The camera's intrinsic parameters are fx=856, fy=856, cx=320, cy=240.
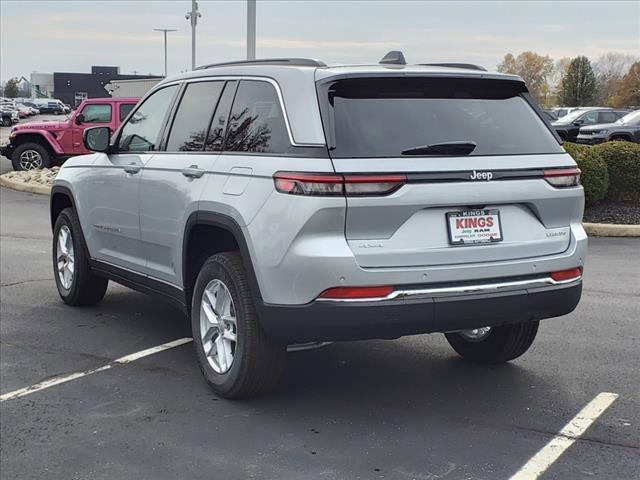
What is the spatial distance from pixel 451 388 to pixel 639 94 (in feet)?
261

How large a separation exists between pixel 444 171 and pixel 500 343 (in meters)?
1.63

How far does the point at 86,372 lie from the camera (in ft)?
18.2

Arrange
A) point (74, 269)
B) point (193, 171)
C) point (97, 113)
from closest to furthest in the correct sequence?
point (193, 171), point (74, 269), point (97, 113)

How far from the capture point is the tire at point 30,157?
20.8 m

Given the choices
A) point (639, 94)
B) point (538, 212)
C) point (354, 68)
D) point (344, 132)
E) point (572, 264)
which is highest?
point (354, 68)

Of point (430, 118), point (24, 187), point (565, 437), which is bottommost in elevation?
point (24, 187)

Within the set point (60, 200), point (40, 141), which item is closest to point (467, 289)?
point (60, 200)

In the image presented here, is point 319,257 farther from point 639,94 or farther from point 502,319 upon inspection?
point 639,94

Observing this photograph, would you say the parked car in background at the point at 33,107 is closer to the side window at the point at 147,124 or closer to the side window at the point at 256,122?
the side window at the point at 147,124

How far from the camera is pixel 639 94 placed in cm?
7819

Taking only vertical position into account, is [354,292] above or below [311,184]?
below

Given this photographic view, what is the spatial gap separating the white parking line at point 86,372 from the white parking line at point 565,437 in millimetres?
2877

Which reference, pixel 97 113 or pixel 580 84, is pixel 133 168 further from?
pixel 580 84

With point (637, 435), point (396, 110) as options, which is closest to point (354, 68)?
point (396, 110)
